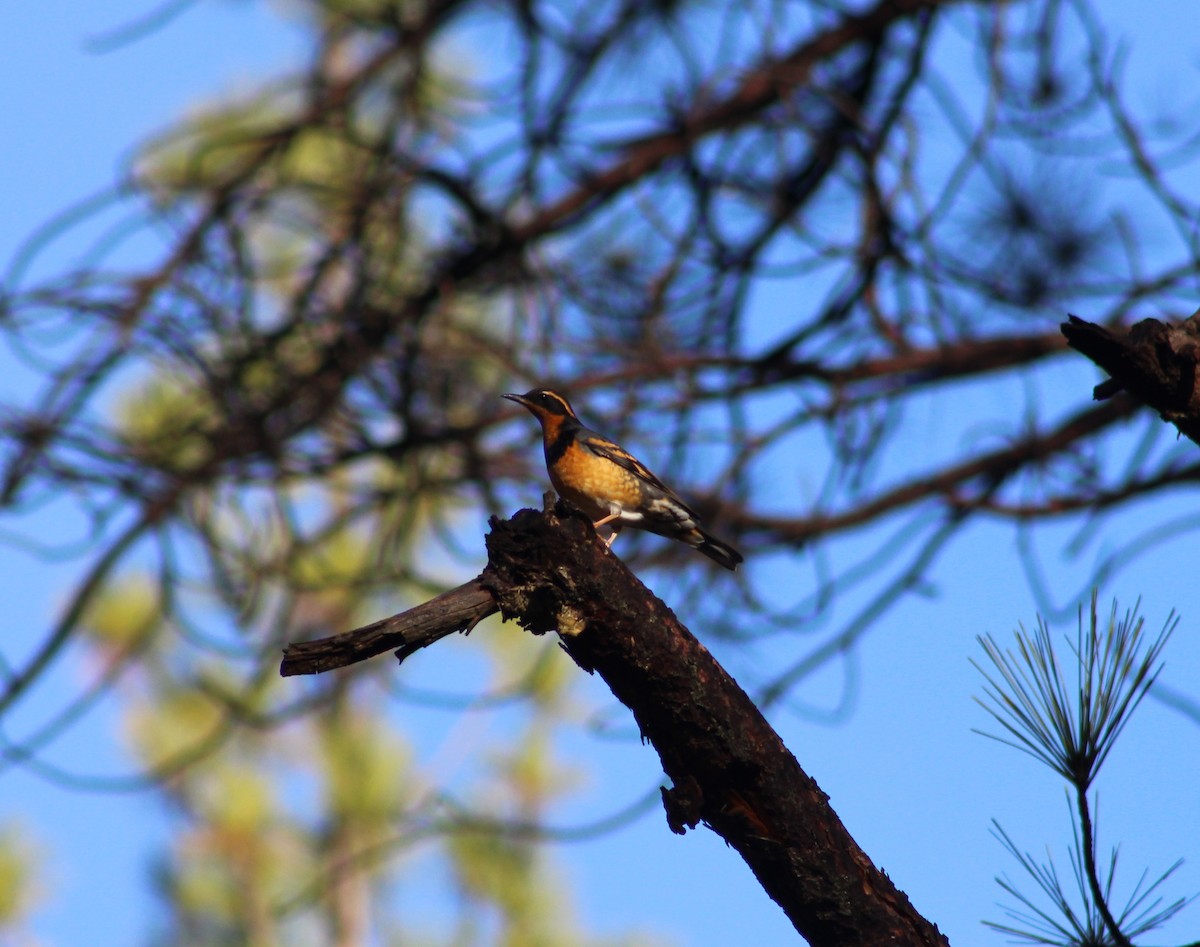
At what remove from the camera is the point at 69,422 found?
719 centimetres

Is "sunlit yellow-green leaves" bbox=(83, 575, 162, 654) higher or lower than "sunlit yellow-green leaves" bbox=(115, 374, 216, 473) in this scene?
higher

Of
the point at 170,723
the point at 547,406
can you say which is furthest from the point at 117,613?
the point at 547,406

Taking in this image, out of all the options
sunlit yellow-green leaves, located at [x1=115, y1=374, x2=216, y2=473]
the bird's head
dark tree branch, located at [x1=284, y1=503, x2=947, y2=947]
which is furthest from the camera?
sunlit yellow-green leaves, located at [x1=115, y1=374, x2=216, y2=473]

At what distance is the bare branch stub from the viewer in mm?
3262

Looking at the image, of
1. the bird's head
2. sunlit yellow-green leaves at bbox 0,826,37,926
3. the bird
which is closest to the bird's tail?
the bird

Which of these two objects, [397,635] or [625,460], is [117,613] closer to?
[625,460]

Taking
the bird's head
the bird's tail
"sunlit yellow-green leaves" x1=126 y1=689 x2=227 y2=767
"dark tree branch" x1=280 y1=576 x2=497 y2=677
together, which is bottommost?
"dark tree branch" x1=280 y1=576 x2=497 y2=677

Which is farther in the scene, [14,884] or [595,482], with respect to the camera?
[14,884]

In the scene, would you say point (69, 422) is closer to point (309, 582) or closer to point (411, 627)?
point (309, 582)

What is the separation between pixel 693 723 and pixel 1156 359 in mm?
1343

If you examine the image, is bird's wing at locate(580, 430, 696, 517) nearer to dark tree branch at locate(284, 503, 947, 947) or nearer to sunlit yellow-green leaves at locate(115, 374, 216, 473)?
sunlit yellow-green leaves at locate(115, 374, 216, 473)

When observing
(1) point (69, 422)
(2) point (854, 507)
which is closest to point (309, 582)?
(1) point (69, 422)

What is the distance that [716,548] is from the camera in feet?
21.3

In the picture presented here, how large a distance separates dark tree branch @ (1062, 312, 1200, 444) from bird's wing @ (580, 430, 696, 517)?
130 inches
